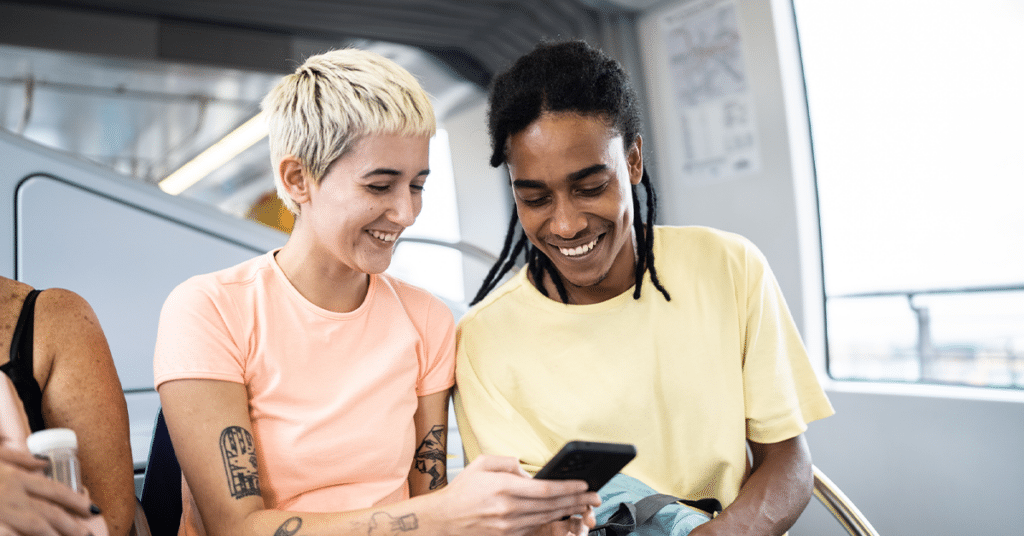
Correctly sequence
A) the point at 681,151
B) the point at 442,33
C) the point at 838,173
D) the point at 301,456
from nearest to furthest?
the point at 301,456
the point at 838,173
the point at 681,151
the point at 442,33

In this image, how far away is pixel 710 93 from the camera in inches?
178

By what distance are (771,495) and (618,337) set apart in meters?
0.45

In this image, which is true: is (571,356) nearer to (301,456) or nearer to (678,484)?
(678,484)

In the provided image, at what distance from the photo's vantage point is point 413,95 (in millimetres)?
1426

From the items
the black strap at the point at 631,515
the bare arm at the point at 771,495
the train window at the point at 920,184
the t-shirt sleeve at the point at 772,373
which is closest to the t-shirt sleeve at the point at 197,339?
the black strap at the point at 631,515

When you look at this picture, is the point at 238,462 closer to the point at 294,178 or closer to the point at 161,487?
the point at 161,487

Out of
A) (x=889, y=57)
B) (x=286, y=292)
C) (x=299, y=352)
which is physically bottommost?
(x=299, y=352)

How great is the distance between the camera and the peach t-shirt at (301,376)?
1287mm

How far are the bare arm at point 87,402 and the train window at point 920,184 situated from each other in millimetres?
3235

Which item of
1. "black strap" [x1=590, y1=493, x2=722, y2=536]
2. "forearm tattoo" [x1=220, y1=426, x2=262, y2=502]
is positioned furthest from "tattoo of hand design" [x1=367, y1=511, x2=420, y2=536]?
"black strap" [x1=590, y1=493, x2=722, y2=536]

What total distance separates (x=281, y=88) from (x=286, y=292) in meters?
0.42

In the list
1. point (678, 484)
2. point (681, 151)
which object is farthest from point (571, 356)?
point (681, 151)

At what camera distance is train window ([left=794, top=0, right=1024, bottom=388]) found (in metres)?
3.21

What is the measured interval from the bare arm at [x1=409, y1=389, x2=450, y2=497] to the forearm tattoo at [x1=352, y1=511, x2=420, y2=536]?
326 mm
